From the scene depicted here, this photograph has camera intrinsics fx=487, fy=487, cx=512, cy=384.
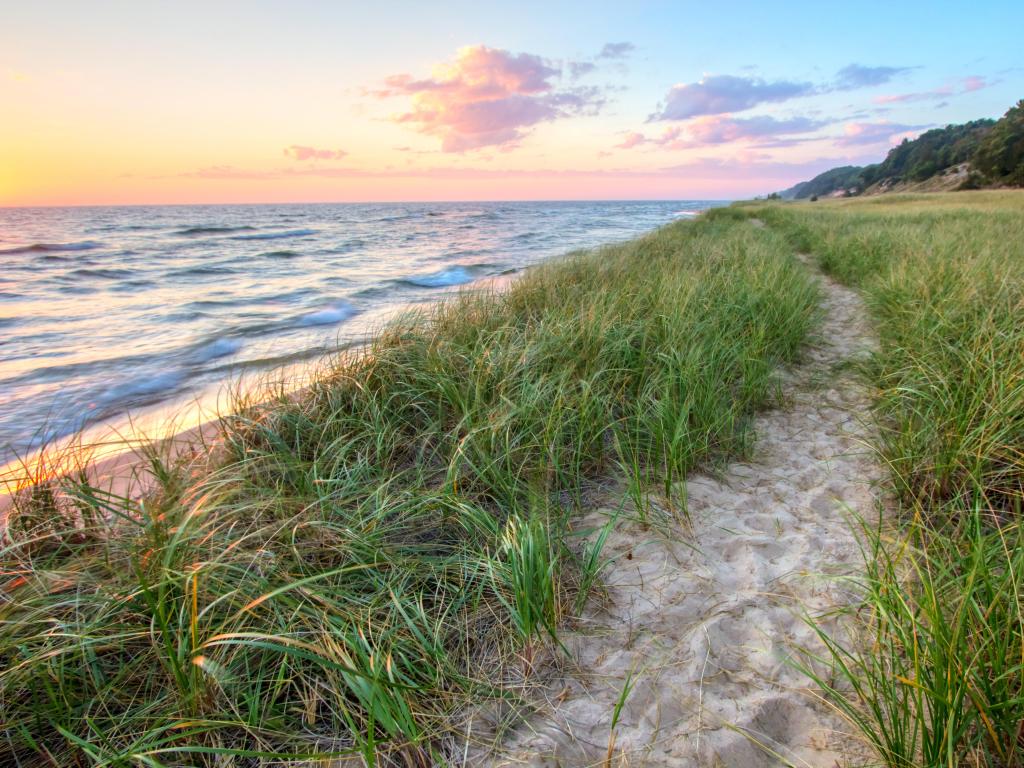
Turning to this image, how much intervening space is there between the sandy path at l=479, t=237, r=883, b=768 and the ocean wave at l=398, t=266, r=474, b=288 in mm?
10115

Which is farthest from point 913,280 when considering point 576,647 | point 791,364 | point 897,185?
point 897,185

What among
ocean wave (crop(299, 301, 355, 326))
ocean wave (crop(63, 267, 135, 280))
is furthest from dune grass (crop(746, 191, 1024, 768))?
ocean wave (crop(63, 267, 135, 280))

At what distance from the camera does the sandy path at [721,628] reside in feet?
4.70

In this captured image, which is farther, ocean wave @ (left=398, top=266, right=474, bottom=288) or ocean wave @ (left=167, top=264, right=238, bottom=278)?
ocean wave @ (left=167, top=264, right=238, bottom=278)

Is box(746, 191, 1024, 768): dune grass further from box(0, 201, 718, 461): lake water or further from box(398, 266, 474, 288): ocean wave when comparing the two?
box(398, 266, 474, 288): ocean wave

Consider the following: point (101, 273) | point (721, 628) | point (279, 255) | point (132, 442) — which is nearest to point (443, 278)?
point (279, 255)

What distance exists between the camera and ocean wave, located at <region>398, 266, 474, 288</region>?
1247 centimetres

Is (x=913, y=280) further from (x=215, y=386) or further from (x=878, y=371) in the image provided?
(x=215, y=386)

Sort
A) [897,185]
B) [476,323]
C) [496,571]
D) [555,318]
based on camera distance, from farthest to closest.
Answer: [897,185] → [476,323] → [555,318] → [496,571]

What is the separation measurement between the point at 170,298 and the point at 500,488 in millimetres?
10930

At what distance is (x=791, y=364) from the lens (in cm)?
441

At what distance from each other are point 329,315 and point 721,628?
873cm

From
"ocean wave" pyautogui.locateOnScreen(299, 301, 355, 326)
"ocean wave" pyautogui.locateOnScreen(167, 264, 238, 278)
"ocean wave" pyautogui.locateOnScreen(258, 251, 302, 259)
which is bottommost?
"ocean wave" pyautogui.locateOnScreen(299, 301, 355, 326)

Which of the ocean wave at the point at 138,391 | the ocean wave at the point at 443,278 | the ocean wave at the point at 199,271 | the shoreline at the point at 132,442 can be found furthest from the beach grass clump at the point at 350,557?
the ocean wave at the point at 199,271
